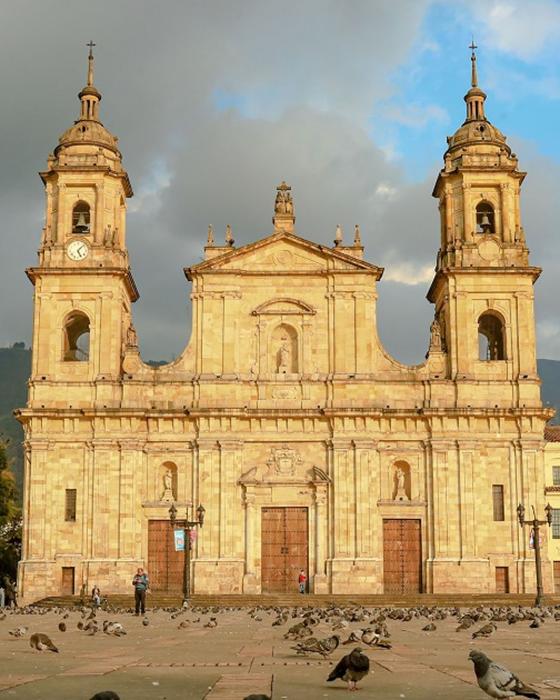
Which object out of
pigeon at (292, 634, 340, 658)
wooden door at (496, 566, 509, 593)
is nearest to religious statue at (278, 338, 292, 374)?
wooden door at (496, 566, 509, 593)

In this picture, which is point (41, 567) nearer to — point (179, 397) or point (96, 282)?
point (179, 397)

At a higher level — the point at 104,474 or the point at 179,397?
the point at 179,397

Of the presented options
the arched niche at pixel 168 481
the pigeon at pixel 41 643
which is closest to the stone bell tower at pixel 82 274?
the arched niche at pixel 168 481

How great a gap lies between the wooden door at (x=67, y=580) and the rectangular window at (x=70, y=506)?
1.99 metres

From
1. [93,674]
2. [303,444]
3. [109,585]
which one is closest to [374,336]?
[303,444]

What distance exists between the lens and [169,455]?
45438 mm

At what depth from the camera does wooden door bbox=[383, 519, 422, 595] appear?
44.2 meters

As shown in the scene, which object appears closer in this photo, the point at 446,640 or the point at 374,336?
the point at 446,640

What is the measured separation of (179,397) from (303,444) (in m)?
5.61

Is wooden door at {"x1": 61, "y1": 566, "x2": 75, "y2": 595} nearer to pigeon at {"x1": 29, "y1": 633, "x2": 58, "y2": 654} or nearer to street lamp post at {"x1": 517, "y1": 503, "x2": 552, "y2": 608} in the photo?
street lamp post at {"x1": 517, "y1": 503, "x2": 552, "y2": 608}

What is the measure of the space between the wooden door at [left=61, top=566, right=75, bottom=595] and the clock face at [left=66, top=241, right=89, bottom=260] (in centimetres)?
1322

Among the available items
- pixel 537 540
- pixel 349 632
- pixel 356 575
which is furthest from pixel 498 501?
pixel 349 632

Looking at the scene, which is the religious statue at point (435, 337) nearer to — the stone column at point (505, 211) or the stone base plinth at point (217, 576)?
the stone column at point (505, 211)

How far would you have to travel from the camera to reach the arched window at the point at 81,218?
1889 inches
